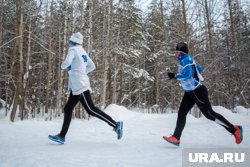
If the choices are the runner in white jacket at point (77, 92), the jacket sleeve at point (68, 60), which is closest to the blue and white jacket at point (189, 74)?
the runner in white jacket at point (77, 92)

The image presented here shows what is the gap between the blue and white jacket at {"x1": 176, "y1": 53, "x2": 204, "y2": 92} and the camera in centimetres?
488

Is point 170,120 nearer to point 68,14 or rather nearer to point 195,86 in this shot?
point 195,86

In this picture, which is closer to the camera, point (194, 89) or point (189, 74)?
point (189, 74)

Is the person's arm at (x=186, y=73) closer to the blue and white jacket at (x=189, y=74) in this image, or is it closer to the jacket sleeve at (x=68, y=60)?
the blue and white jacket at (x=189, y=74)

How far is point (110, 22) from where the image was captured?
60.5 feet

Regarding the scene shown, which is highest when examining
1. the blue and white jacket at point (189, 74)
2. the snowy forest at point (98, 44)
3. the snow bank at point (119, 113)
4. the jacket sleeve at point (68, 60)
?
the snowy forest at point (98, 44)

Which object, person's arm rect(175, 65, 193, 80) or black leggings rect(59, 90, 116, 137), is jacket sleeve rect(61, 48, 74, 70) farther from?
person's arm rect(175, 65, 193, 80)

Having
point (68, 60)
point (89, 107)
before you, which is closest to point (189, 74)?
point (89, 107)

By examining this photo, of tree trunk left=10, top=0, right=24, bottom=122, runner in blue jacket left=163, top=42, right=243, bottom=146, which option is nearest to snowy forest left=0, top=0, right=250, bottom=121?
tree trunk left=10, top=0, right=24, bottom=122

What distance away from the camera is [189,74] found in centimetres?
485

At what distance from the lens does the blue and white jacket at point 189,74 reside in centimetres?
488

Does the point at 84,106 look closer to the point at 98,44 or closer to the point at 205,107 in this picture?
the point at 205,107

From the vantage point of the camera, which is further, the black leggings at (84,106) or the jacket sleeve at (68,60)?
the black leggings at (84,106)

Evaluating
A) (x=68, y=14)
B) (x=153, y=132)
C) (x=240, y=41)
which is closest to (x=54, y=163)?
(x=153, y=132)
